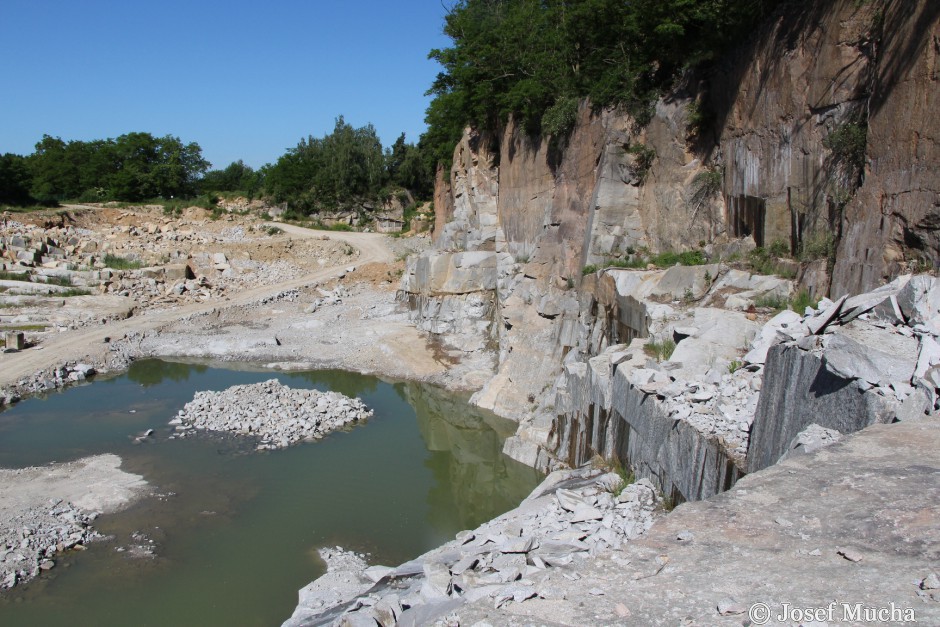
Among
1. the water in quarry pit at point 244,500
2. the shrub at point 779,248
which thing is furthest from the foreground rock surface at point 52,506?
the shrub at point 779,248

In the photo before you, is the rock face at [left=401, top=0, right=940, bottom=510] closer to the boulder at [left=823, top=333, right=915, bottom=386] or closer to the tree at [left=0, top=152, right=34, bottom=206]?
the boulder at [left=823, top=333, right=915, bottom=386]

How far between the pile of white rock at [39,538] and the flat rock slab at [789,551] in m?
10.6

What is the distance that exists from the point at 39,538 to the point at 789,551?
43.6 feet

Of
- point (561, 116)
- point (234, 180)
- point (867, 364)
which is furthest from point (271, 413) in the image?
point (234, 180)

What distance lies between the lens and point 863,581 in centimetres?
479

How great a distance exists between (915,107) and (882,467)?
24.3 feet

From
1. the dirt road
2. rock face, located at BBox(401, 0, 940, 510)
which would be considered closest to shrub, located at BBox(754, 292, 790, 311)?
rock face, located at BBox(401, 0, 940, 510)

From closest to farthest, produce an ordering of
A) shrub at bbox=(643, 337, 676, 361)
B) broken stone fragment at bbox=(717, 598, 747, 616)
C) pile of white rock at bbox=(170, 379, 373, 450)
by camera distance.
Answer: broken stone fragment at bbox=(717, 598, 747, 616) < shrub at bbox=(643, 337, 676, 361) < pile of white rock at bbox=(170, 379, 373, 450)

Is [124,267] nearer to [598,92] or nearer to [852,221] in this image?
[598,92]

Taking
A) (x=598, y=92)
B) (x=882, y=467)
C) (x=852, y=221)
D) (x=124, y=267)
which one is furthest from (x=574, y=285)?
(x=124, y=267)

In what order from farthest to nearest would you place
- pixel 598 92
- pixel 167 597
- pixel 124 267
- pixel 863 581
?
1. pixel 124 267
2. pixel 598 92
3. pixel 167 597
4. pixel 863 581

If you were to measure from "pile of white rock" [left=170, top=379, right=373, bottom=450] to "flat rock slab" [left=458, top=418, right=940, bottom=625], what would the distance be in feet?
48.4

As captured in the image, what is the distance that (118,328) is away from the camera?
31578 millimetres

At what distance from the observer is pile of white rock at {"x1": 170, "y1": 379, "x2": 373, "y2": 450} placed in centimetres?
1975
